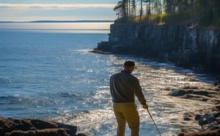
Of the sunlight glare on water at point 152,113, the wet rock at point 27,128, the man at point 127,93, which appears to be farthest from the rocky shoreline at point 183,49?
the wet rock at point 27,128

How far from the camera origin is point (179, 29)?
83.0m

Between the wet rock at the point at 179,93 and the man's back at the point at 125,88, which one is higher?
the man's back at the point at 125,88

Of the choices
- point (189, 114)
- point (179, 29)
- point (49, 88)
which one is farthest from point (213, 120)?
point (179, 29)

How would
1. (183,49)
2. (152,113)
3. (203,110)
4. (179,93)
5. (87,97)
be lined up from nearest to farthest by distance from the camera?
(203,110), (152,113), (179,93), (87,97), (183,49)

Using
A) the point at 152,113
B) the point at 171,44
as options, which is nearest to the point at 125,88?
the point at 152,113

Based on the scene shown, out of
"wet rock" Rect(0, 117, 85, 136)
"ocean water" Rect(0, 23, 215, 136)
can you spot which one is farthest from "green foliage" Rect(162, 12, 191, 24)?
"wet rock" Rect(0, 117, 85, 136)

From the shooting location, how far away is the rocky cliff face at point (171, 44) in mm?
61109

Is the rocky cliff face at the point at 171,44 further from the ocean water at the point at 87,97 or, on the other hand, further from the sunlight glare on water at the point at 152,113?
the sunlight glare on water at the point at 152,113

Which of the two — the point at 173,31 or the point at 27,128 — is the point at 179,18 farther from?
the point at 27,128

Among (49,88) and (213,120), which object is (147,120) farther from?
(49,88)

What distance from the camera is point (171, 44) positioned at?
85500mm

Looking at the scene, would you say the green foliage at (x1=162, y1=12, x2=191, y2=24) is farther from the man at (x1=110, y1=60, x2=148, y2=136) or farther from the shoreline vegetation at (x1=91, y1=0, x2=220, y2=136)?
the man at (x1=110, y1=60, x2=148, y2=136)

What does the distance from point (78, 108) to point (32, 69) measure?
38.9m

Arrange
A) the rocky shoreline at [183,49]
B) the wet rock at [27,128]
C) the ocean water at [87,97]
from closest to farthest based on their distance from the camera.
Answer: the wet rock at [27,128], the ocean water at [87,97], the rocky shoreline at [183,49]
